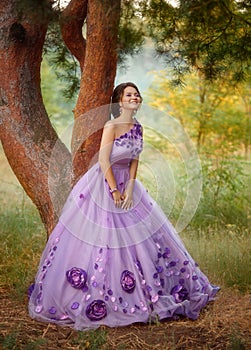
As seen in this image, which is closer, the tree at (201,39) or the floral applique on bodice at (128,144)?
the tree at (201,39)

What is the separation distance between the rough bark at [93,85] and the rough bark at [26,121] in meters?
0.29

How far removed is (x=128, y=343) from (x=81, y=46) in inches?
100.0

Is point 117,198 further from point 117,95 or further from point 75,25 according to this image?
point 75,25

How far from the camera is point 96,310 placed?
13.1 feet

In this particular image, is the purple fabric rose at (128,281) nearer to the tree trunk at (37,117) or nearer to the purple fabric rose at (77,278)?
the purple fabric rose at (77,278)

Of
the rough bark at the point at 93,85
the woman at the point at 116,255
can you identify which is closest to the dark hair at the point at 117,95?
the woman at the point at 116,255

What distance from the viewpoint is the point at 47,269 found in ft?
14.1

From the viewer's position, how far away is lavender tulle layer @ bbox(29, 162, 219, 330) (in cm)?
404

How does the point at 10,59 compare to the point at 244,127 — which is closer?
the point at 10,59

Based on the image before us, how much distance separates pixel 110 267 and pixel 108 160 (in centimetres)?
79

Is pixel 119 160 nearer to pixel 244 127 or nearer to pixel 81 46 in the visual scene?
pixel 81 46

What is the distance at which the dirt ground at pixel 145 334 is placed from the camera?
3.67 m

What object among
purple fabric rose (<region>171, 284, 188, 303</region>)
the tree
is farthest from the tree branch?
purple fabric rose (<region>171, 284, 188, 303</region>)

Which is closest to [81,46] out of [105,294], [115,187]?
[115,187]
